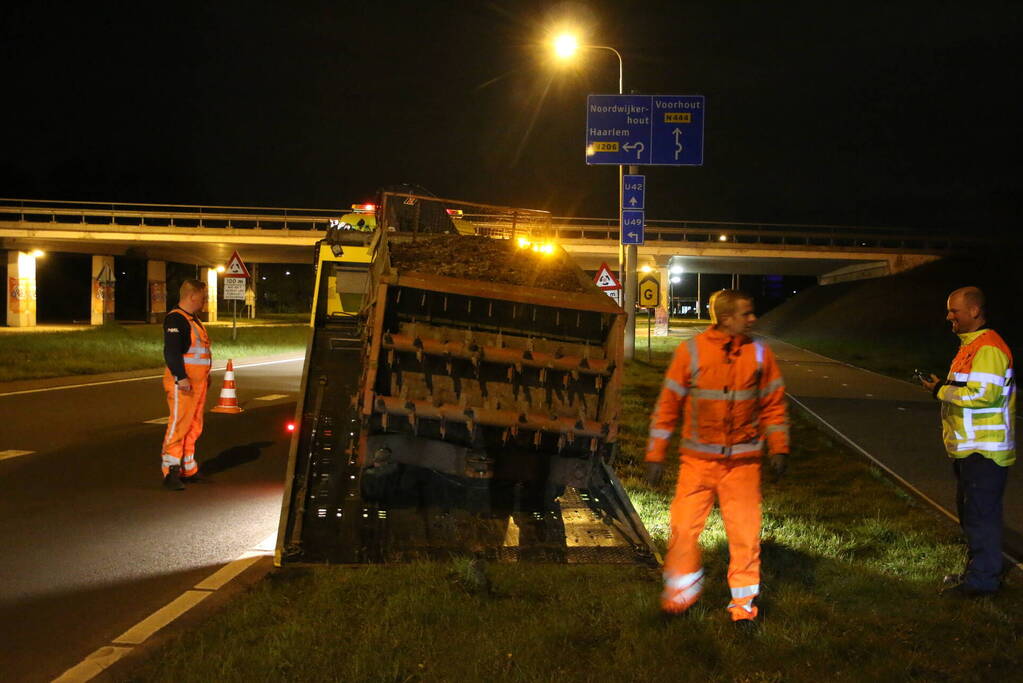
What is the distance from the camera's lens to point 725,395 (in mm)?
5000

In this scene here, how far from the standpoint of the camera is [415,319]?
658 cm

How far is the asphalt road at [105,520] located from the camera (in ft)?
17.0

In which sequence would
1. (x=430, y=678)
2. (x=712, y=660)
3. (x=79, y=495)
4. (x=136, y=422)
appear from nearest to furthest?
A: (x=430, y=678) → (x=712, y=660) → (x=79, y=495) → (x=136, y=422)

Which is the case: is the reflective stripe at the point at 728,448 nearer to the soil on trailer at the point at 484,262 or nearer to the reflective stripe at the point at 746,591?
the reflective stripe at the point at 746,591

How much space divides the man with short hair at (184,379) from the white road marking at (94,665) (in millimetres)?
4040

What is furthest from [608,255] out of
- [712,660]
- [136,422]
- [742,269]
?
[712,660]

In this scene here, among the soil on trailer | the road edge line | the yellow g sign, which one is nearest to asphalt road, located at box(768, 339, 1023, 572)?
the road edge line

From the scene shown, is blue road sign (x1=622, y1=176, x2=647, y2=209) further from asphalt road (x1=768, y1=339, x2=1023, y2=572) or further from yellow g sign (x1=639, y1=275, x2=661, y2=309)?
asphalt road (x1=768, y1=339, x2=1023, y2=572)

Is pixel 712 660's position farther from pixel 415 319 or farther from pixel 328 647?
pixel 415 319

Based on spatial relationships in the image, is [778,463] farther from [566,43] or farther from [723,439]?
[566,43]

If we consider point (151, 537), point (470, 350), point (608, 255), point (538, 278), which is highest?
point (608, 255)

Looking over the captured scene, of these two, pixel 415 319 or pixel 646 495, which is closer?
pixel 415 319

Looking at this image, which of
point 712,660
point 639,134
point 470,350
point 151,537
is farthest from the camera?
point 639,134

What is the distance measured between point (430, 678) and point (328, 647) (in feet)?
1.90
